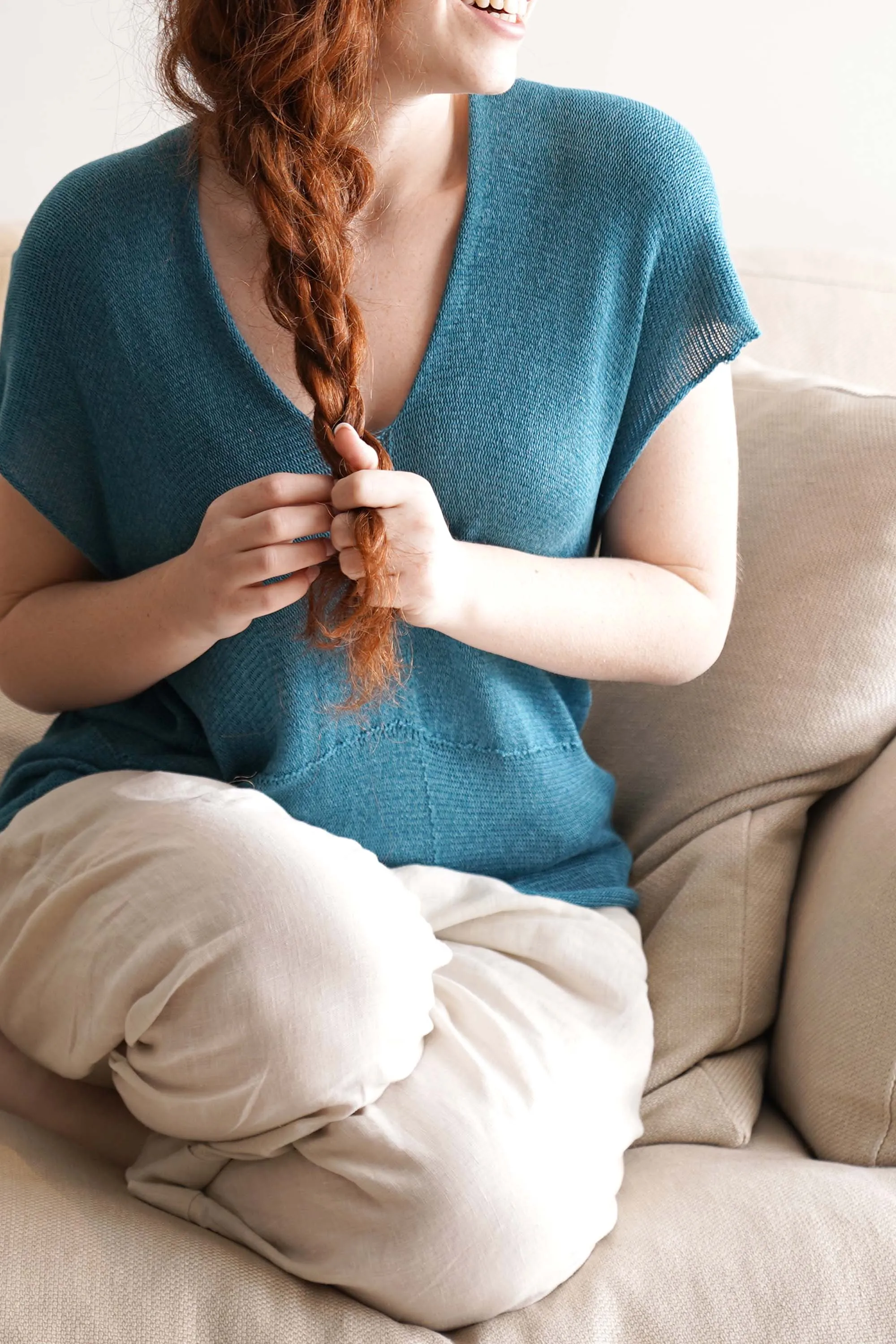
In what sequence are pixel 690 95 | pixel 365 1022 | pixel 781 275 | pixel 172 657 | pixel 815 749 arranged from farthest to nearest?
pixel 690 95
pixel 781 275
pixel 815 749
pixel 172 657
pixel 365 1022

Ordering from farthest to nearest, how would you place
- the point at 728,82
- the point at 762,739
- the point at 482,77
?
1. the point at 728,82
2. the point at 762,739
3. the point at 482,77

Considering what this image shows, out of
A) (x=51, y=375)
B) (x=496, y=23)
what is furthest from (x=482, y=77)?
(x=51, y=375)

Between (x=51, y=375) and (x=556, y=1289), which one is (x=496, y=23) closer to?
(x=51, y=375)

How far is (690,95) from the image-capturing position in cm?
163

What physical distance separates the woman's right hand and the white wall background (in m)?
0.97

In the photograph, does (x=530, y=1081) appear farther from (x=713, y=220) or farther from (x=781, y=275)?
(x=781, y=275)

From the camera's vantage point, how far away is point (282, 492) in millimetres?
793

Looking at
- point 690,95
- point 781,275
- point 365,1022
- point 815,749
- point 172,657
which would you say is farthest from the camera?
point 690,95

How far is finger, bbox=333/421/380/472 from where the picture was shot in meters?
0.77

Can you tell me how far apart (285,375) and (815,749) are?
53 centimetres

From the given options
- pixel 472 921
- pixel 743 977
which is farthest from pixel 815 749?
pixel 472 921

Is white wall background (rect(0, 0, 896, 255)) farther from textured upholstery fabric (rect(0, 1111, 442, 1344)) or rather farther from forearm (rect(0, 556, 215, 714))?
textured upholstery fabric (rect(0, 1111, 442, 1344))

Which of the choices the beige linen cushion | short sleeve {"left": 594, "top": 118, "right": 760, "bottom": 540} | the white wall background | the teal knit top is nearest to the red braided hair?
the teal knit top

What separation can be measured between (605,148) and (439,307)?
7.1 inches
